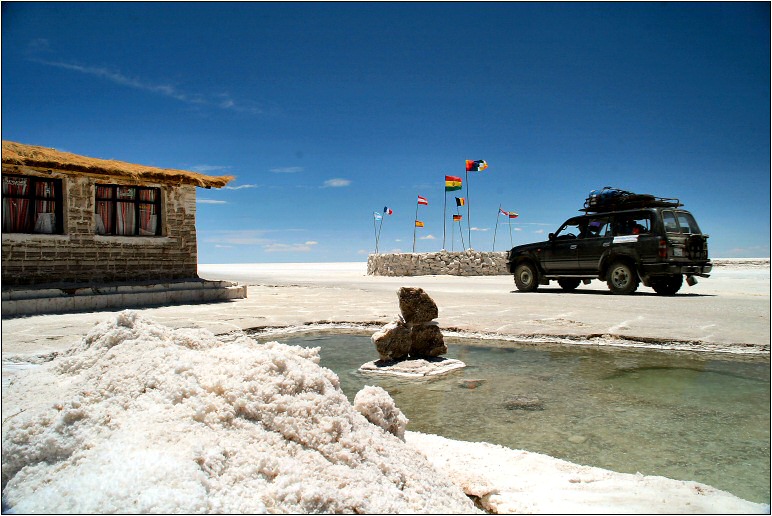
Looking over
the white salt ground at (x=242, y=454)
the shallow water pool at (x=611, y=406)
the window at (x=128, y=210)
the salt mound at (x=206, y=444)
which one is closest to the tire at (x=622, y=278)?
the shallow water pool at (x=611, y=406)

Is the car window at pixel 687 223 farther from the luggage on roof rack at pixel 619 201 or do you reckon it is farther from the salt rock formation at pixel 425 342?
the salt rock formation at pixel 425 342

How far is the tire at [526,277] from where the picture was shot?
15438mm

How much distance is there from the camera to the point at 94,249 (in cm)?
1273

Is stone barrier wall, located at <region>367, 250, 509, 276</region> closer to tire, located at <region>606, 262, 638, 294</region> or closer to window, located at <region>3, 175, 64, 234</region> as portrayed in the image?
tire, located at <region>606, 262, 638, 294</region>

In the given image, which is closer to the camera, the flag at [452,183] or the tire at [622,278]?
the tire at [622,278]

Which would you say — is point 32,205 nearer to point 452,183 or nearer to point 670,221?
point 670,221

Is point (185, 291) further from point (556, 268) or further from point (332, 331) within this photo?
point (556, 268)

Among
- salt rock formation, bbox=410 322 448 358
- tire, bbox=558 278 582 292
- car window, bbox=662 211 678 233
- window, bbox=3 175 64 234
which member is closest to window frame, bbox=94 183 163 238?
window, bbox=3 175 64 234

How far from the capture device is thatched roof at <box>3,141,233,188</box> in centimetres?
1130

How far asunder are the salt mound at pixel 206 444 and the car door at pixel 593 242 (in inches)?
481

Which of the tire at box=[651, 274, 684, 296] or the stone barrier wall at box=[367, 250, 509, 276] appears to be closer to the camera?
the tire at box=[651, 274, 684, 296]

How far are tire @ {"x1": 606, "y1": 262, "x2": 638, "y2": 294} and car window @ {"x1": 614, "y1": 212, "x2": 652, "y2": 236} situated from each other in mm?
853

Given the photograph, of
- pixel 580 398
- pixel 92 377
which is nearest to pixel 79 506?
pixel 92 377

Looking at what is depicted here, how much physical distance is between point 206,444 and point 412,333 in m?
4.42
